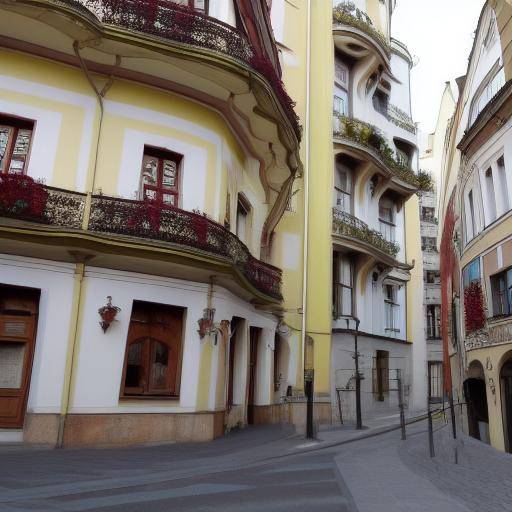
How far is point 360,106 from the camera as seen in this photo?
1027 inches

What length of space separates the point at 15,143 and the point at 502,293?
1229cm

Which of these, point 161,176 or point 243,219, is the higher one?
point 243,219

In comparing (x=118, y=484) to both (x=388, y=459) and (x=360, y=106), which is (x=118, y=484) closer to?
(x=388, y=459)

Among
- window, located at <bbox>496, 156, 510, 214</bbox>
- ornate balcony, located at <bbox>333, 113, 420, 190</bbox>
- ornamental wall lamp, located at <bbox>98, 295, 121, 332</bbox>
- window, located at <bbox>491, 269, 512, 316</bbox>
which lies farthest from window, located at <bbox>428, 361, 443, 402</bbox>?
ornamental wall lamp, located at <bbox>98, 295, 121, 332</bbox>

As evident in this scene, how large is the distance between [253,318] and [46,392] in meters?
7.25

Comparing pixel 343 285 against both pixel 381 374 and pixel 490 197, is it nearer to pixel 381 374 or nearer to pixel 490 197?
pixel 381 374

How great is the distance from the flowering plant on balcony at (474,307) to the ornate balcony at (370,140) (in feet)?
30.6

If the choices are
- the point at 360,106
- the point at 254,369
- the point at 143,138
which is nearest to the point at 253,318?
the point at 254,369

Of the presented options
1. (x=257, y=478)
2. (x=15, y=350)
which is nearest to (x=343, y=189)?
(x=15, y=350)

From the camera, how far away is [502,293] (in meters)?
14.8

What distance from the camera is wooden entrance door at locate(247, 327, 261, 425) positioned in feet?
59.0

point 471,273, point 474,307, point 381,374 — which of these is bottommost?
point 381,374

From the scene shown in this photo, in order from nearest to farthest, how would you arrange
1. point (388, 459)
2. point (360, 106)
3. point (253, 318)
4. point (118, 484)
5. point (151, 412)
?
point (118, 484) → point (388, 459) → point (151, 412) → point (253, 318) → point (360, 106)

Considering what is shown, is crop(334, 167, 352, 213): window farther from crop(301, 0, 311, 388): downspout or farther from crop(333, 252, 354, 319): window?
crop(301, 0, 311, 388): downspout
